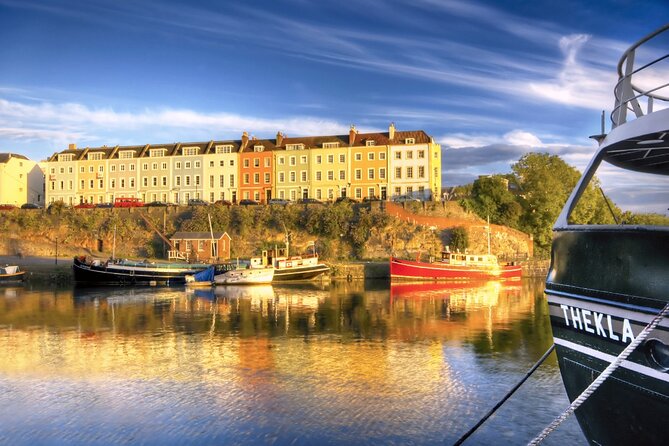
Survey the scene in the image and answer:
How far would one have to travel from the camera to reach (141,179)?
245 ft

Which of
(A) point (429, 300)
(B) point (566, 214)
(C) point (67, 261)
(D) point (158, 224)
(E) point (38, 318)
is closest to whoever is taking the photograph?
(B) point (566, 214)

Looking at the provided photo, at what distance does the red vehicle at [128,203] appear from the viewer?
68.0m

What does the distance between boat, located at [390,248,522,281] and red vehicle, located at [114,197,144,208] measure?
34084mm

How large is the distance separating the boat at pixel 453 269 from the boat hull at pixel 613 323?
40.7 meters

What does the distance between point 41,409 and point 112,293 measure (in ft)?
88.5

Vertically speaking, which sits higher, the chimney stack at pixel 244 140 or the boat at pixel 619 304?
the chimney stack at pixel 244 140

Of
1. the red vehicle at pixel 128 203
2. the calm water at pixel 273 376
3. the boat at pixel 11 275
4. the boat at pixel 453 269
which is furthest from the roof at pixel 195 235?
the calm water at pixel 273 376

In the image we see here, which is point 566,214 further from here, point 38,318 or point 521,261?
point 521,261

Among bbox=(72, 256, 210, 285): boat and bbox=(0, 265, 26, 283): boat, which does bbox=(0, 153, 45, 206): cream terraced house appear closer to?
bbox=(0, 265, 26, 283): boat

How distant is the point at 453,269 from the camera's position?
4875cm

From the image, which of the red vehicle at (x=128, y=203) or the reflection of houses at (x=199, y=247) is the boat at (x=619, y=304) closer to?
the reflection of houses at (x=199, y=247)

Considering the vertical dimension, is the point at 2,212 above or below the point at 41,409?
above

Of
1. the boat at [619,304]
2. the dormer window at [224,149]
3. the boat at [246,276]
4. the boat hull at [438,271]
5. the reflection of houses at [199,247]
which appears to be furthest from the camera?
the dormer window at [224,149]

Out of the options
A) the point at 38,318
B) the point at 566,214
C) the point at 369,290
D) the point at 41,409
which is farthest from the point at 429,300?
the point at 566,214
